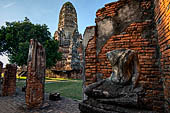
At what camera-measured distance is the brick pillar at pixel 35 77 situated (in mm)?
4703

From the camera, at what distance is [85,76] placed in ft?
13.1

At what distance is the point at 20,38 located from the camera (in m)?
14.5

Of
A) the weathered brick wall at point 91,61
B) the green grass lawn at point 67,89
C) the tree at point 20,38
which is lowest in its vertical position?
the green grass lawn at point 67,89

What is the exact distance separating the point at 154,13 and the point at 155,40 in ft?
2.77

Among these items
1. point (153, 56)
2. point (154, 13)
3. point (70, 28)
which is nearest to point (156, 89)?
point (153, 56)

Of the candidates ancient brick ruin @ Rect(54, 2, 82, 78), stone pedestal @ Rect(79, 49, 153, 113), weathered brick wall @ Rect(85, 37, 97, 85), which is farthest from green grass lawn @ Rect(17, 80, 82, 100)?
ancient brick ruin @ Rect(54, 2, 82, 78)

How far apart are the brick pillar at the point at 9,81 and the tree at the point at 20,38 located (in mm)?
6204

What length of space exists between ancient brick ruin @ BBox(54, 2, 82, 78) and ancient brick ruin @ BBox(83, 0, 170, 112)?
17774 mm

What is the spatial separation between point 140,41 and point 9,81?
841 cm

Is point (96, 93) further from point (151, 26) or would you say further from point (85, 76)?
point (151, 26)

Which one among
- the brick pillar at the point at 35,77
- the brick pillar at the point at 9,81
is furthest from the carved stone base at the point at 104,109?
the brick pillar at the point at 9,81

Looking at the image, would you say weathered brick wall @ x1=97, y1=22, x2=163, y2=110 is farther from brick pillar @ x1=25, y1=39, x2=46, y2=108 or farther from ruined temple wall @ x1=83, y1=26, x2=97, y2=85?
brick pillar @ x1=25, y1=39, x2=46, y2=108

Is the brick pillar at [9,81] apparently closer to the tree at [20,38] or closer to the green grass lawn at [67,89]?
the green grass lawn at [67,89]

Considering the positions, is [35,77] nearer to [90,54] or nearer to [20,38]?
[90,54]
